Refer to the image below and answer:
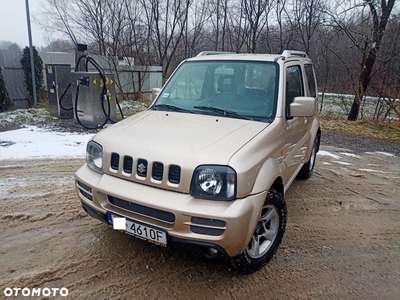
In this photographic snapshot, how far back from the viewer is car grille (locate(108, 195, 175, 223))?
2229mm

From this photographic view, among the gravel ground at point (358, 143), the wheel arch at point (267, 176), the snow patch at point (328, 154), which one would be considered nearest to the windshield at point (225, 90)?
the wheel arch at point (267, 176)

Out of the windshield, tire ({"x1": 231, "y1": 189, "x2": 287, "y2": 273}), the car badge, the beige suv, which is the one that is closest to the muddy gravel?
tire ({"x1": 231, "y1": 189, "x2": 287, "y2": 273})

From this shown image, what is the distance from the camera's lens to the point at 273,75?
129 inches

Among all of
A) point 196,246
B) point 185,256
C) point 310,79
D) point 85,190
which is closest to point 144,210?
point 196,246

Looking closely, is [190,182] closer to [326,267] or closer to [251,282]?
[251,282]

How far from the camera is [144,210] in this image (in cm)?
231

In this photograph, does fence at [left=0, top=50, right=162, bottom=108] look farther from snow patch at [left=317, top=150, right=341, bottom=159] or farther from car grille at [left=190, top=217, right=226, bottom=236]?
car grille at [left=190, top=217, right=226, bottom=236]

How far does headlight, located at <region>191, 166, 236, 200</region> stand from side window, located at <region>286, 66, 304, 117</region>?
1285 millimetres

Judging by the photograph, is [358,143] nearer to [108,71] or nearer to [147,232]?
[147,232]

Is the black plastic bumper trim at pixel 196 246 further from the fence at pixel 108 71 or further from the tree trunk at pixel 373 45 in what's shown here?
the tree trunk at pixel 373 45

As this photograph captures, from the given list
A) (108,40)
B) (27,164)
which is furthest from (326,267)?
(108,40)

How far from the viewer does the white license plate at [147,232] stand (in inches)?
90.0

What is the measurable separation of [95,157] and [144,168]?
2.09 ft

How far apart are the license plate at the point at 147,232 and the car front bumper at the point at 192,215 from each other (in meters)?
0.03
